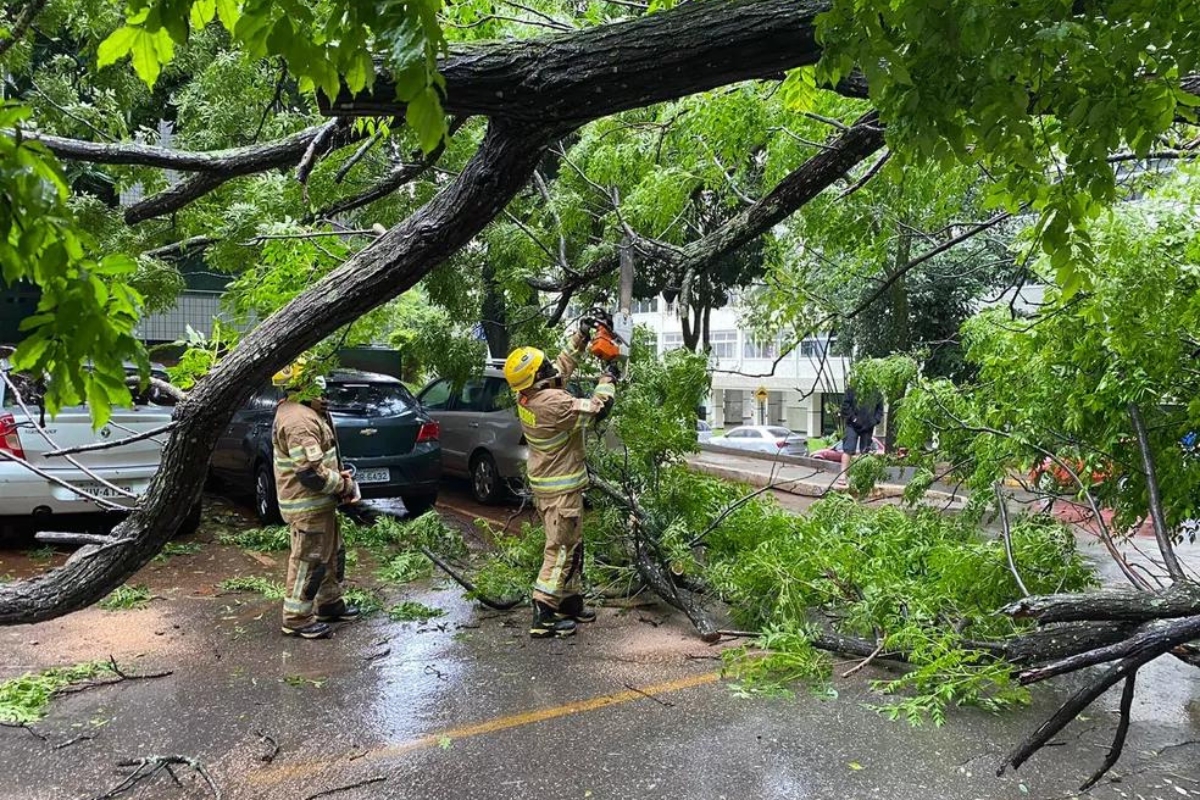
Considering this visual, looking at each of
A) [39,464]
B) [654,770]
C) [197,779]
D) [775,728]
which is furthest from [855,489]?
[39,464]

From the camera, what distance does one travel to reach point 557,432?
5461 millimetres

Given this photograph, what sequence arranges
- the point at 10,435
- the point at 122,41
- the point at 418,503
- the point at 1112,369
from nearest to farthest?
1. the point at 122,41
2. the point at 1112,369
3. the point at 10,435
4. the point at 418,503

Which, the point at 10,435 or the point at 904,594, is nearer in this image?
the point at 904,594

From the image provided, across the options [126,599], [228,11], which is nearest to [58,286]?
[228,11]

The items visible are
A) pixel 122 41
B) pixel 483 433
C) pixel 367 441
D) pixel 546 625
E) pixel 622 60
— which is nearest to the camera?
pixel 122 41

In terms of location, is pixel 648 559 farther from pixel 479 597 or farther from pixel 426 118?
pixel 426 118

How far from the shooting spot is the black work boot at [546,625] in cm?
531

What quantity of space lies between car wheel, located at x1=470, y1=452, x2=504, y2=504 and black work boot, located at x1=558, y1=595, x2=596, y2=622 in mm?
4552

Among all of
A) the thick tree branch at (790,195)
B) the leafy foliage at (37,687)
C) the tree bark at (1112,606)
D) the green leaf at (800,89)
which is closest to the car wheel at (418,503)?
the leafy foliage at (37,687)

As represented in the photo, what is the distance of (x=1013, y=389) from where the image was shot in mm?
4895

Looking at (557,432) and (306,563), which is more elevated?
(557,432)

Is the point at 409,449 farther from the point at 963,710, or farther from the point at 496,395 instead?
the point at 963,710

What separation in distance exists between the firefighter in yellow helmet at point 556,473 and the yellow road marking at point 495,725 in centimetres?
103

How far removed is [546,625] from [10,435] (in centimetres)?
445
